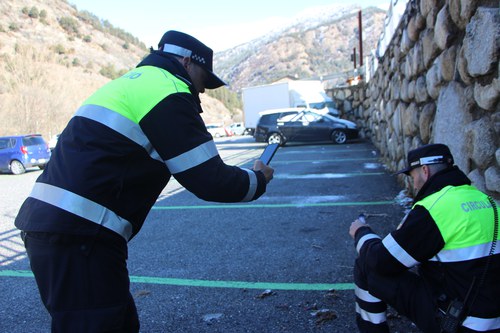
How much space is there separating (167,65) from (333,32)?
166430 millimetres

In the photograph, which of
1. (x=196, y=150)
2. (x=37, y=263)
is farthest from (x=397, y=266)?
(x=37, y=263)

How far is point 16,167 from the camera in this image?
16.6 m

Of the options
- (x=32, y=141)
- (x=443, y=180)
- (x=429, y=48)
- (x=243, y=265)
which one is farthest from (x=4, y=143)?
(x=443, y=180)

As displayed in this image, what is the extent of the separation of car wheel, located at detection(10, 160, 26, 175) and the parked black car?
33.5ft

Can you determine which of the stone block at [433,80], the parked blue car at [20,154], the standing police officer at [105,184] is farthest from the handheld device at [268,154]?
the parked blue car at [20,154]

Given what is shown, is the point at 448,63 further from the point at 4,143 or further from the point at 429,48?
the point at 4,143

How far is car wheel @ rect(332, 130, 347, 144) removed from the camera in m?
18.9

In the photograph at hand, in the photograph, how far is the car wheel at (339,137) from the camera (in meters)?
18.9

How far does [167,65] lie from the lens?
2.05 m

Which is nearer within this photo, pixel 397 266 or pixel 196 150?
pixel 196 150

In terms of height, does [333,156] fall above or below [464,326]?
below

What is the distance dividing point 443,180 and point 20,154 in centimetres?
1708

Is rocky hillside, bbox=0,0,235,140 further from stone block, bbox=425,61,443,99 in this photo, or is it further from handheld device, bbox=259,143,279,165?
handheld device, bbox=259,143,279,165

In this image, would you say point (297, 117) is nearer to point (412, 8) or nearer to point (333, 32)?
point (412, 8)
